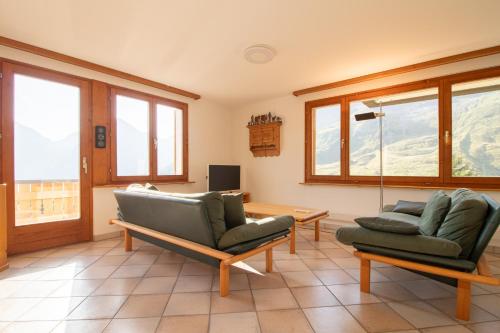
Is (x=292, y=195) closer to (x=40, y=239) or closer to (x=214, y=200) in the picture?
(x=214, y=200)

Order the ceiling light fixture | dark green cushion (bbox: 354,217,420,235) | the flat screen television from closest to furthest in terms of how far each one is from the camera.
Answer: dark green cushion (bbox: 354,217,420,235)
the ceiling light fixture
the flat screen television

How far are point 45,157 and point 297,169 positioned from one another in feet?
12.8

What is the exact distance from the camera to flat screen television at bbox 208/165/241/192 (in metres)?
4.48

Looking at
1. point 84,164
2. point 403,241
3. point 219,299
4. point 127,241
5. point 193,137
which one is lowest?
point 219,299

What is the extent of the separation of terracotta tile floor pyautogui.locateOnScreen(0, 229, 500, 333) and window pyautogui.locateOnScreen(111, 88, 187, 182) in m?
1.58

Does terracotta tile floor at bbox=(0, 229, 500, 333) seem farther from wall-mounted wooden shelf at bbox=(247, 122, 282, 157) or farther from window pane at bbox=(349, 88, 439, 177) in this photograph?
wall-mounted wooden shelf at bbox=(247, 122, 282, 157)

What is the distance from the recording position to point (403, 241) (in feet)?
5.72

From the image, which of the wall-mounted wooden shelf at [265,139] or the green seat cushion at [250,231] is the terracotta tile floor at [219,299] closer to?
the green seat cushion at [250,231]

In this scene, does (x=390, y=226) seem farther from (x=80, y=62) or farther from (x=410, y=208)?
(x=80, y=62)

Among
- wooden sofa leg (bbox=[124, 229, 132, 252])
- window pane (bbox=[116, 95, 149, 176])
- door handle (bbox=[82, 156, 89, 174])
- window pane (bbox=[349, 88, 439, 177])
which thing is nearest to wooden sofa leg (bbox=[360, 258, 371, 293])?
window pane (bbox=[349, 88, 439, 177])

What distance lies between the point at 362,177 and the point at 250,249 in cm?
268

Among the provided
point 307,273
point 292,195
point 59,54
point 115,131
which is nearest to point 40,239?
point 115,131

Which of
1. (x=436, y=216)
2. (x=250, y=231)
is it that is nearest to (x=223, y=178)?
(x=250, y=231)

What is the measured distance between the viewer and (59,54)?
296 centimetres
